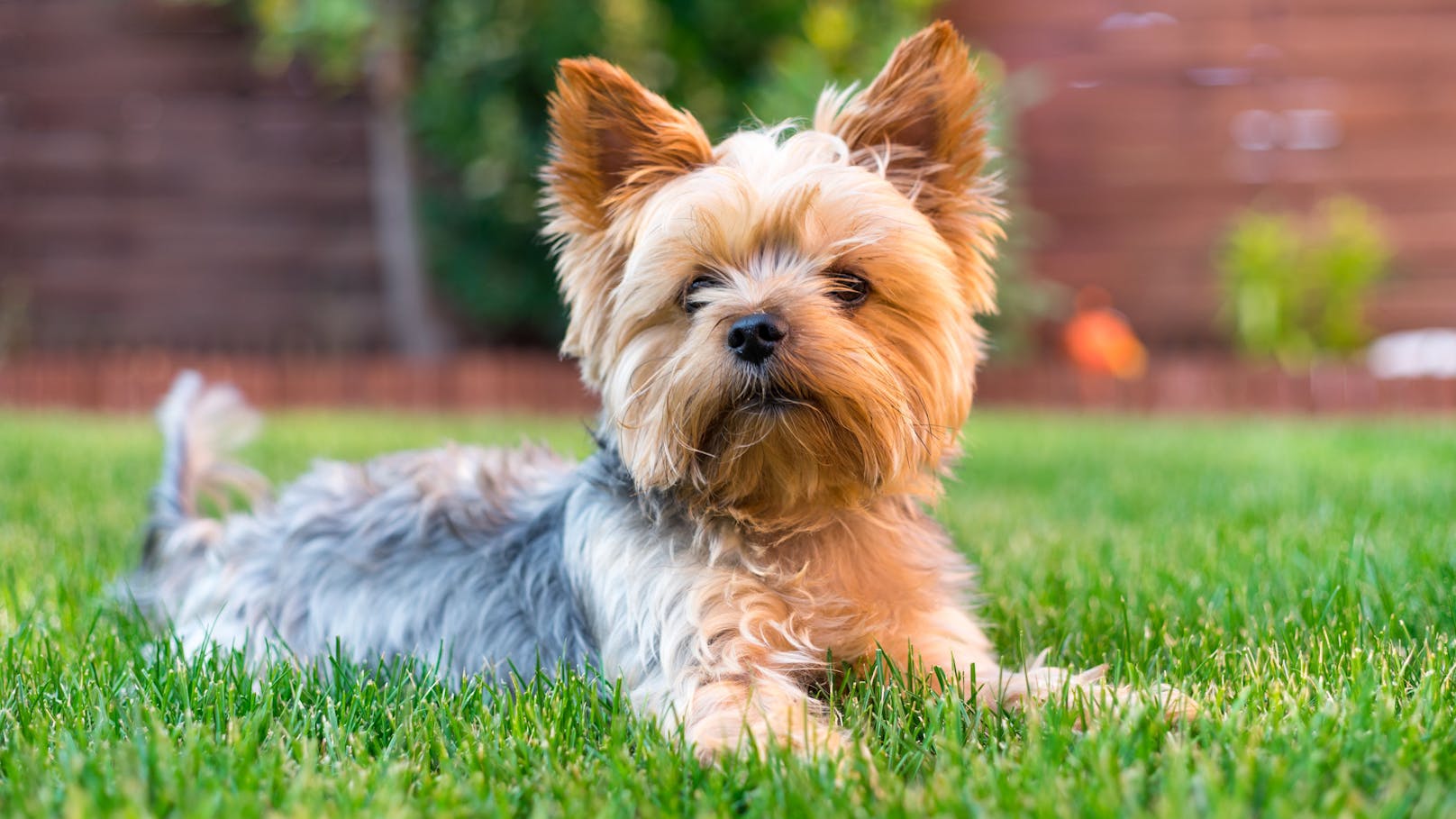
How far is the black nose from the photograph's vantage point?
276 cm

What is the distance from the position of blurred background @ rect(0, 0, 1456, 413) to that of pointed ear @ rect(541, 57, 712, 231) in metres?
7.14

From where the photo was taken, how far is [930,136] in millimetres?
3314

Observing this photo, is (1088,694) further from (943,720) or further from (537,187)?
(537,187)

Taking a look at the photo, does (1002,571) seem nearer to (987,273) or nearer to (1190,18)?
(987,273)

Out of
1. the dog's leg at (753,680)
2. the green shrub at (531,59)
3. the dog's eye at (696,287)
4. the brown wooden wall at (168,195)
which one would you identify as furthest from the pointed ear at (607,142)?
the brown wooden wall at (168,195)

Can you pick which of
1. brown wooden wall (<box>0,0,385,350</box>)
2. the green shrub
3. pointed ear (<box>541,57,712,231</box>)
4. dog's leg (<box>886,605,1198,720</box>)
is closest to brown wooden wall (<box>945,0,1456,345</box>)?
the green shrub

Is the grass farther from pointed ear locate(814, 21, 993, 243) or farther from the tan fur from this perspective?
pointed ear locate(814, 21, 993, 243)

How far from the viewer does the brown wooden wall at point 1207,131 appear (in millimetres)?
12070

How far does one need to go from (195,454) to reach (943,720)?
3.20 meters

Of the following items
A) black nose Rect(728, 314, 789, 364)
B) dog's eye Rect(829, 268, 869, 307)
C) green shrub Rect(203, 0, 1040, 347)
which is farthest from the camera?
green shrub Rect(203, 0, 1040, 347)

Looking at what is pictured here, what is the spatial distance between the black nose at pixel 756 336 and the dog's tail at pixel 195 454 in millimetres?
2436

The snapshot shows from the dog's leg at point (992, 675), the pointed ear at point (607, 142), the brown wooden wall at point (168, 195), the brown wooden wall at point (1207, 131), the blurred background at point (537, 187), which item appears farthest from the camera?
the brown wooden wall at point (168, 195)

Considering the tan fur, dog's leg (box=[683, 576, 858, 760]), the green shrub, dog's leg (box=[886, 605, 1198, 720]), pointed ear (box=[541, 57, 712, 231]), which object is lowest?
dog's leg (box=[886, 605, 1198, 720])

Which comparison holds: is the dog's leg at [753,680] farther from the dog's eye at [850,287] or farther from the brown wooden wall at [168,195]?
the brown wooden wall at [168,195]
